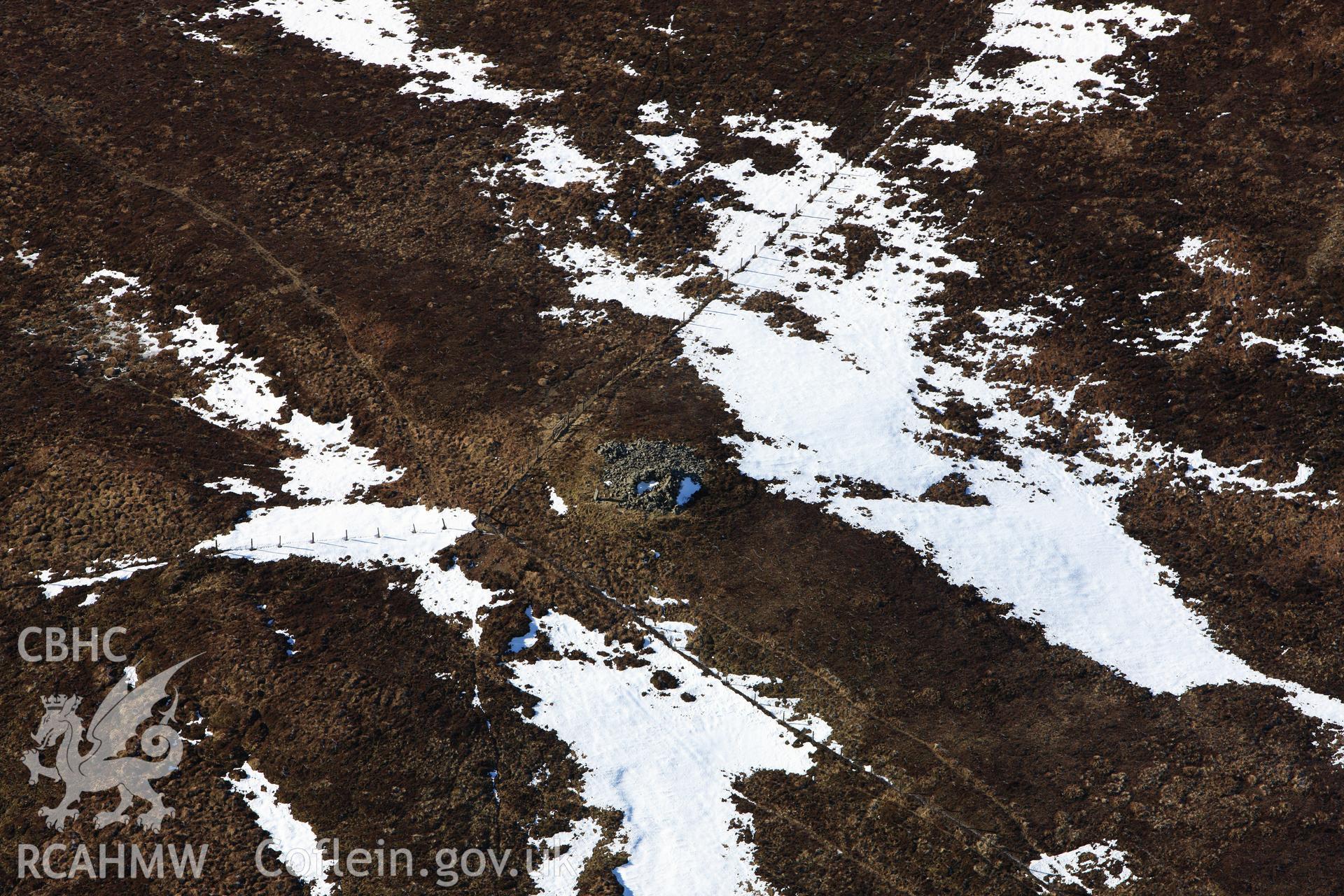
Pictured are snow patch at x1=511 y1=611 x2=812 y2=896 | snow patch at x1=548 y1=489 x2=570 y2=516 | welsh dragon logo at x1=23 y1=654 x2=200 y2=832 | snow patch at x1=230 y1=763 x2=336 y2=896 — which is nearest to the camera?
snow patch at x1=230 y1=763 x2=336 y2=896

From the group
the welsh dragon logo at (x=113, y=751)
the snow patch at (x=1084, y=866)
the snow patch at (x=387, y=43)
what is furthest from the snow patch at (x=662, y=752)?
the snow patch at (x=387, y=43)

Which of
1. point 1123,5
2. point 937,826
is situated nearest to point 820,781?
point 937,826

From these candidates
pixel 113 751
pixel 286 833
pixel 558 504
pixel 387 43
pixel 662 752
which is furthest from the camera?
pixel 387 43

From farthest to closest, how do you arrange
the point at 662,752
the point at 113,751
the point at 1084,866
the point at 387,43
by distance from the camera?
the point at 387,43, the point at 662,752, the point at 113,751, the point at 1084,866

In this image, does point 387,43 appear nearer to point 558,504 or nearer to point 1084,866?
point 558,504

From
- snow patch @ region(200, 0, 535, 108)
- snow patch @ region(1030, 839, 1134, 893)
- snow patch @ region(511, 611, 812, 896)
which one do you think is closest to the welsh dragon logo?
snow patch @ region(511, 611, 812, 896)

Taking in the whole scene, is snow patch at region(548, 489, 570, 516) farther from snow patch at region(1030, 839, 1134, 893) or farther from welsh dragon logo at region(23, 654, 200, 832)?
snow patch at region(1030, 839, 1134, 893)

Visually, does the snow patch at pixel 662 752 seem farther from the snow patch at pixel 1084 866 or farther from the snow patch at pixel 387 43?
the snow patch at pixel 387 43

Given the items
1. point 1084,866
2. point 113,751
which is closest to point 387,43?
point 113,751

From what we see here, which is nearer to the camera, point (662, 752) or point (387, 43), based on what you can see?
point (662, 752)
